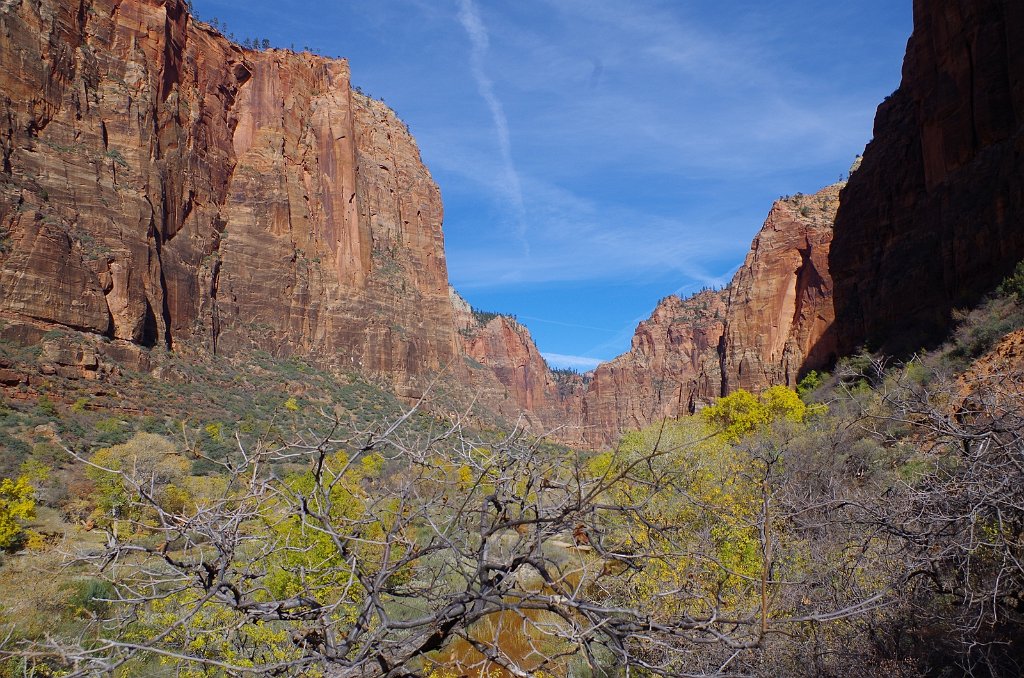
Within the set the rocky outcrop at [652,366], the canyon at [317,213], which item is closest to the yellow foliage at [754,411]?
the canyon at [317,213]

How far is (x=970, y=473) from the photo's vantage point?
14.7 ft

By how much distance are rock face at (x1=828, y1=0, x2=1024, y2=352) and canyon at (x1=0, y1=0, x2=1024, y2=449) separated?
135 millimetres

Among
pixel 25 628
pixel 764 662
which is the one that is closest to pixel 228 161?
pixel 25 628

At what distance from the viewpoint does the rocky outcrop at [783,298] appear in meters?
60.0

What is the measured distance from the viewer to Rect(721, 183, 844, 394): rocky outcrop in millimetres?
60031

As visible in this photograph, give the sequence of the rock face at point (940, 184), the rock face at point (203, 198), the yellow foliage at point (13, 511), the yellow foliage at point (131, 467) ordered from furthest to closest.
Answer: the rock face at point (203, 198) < the rock face at point (940, 184) < the yellow foliage at point (131, 467) < the yellow foliage at point (13, 511)

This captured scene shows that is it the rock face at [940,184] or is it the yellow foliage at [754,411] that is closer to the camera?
the rock face at [940,184]

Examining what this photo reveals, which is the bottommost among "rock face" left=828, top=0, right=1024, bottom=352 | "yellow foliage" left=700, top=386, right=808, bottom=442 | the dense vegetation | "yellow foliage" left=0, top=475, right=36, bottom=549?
"yellow foliage" left=0, top=475, right=36, bottom=549

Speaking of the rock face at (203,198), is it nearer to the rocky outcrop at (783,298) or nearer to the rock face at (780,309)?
the rock face at (780,309)

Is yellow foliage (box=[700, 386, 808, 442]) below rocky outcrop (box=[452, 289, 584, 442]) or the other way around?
below

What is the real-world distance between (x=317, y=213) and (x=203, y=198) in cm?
1504

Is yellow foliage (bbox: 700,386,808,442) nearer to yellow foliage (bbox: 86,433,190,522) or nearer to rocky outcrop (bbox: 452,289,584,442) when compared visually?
yellow foliage (bbox: 86,433,190,522)

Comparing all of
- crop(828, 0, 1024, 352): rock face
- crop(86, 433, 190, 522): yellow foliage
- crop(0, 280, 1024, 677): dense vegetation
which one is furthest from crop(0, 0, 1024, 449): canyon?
crop(86, 433, 190, 522): yellow foliage

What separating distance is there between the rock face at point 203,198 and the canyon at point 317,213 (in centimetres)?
20
